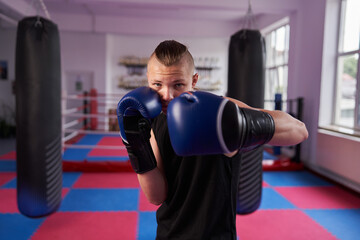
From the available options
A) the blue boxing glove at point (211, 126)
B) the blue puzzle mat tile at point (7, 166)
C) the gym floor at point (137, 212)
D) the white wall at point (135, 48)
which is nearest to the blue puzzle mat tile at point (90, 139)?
the white wall at point (135, 48)

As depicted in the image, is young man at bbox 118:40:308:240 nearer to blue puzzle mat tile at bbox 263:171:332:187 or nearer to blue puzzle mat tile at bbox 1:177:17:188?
blue puzzle mat tile at bbox 263:171:332:187

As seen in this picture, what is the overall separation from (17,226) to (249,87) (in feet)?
7.72

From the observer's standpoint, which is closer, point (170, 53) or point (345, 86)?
point (170, 53)

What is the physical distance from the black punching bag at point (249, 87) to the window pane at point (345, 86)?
235 centimetres

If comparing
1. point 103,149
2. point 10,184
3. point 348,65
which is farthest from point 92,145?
point 348,65

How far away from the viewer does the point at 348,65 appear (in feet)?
13.7

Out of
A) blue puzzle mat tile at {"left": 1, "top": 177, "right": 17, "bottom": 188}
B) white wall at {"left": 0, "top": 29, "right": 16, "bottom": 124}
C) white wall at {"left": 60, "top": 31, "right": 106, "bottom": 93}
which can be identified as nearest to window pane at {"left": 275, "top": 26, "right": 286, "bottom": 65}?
white wall at {"left": 60, "top": 31, "right": 106, "bottom": 93}

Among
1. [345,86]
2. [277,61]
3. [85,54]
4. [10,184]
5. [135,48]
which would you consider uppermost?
[135,48]

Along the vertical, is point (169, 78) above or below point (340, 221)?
above

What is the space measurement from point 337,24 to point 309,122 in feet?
4.91

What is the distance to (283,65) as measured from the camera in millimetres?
6277

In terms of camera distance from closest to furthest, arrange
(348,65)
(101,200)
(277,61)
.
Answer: (101,200), (348,65), (277,61)

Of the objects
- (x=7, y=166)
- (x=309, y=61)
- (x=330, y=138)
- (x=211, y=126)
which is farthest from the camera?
(x=309, y=61)

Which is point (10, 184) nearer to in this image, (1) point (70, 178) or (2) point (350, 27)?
(1) point (70, 178)
